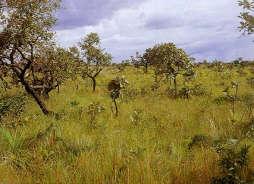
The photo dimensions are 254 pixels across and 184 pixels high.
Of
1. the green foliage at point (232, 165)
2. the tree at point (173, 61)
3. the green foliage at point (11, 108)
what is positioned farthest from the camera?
the tree at point (173, 61)

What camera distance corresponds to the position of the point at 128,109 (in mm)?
20453

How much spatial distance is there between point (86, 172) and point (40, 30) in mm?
11482

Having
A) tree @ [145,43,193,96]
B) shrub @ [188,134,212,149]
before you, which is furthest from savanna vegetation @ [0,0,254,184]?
tree @ [145,43,193,96]

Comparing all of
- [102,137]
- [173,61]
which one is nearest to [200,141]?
[102,137]

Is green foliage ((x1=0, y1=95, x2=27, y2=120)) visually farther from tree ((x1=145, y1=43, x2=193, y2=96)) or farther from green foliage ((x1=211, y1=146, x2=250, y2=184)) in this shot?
tree ((x1=145, y1=43, x2=193, y2=96))

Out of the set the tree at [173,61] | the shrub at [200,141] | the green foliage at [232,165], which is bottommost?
the shrub at [200,141]

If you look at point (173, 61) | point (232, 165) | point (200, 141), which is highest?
point (173, 61)

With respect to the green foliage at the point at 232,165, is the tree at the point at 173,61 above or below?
above

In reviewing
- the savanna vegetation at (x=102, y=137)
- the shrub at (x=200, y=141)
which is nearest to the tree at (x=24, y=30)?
the savanna vegetation at (x=102, y=137)

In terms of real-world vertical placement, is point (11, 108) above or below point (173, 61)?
below

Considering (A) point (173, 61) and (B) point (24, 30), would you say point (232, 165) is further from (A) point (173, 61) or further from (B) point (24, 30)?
(A) point (173, 61)

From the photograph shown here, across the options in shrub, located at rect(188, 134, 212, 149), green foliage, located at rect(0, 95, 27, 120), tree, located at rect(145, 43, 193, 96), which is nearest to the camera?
shrub, located at rect(188, 134, 212, 149)

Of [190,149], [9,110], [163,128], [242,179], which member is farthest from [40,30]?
[242,179]

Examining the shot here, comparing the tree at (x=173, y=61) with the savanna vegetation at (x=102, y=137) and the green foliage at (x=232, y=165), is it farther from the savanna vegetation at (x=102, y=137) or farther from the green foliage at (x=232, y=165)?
the green foliage at (x=232, y=165)
